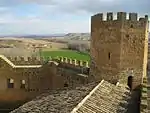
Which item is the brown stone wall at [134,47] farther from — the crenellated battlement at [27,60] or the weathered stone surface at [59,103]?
the crenellated battlement at [27,60]

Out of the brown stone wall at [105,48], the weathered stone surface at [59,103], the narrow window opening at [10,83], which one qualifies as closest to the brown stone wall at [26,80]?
the narrow window opening at [10,83]

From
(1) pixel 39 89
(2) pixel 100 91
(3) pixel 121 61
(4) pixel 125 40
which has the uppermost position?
(4) pixel 125 40

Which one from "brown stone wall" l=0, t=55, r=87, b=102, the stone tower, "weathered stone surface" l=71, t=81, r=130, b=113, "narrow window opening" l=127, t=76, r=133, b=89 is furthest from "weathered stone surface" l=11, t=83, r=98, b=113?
"brown stone wall" l=0, t=55, r=87, b=102

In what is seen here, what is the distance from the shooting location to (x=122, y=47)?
678 inches

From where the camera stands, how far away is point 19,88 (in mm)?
27641

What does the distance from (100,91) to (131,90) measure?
116 inches

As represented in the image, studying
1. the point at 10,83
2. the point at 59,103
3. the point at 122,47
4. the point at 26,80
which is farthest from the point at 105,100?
the point at 10,83

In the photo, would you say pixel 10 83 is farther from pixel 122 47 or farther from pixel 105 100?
pixel 105 100

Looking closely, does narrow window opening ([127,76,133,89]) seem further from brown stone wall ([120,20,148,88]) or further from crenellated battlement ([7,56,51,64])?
crenellated battlement ([7,56,51,64])

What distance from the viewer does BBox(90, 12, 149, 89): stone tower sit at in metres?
17.1

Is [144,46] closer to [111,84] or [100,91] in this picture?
[111,84]

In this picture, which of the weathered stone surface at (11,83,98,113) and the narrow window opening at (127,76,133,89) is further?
the narrow window opening at (127,76,133,89)

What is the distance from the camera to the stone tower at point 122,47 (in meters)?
17.1

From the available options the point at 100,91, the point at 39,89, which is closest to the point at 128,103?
the point at 100,91
